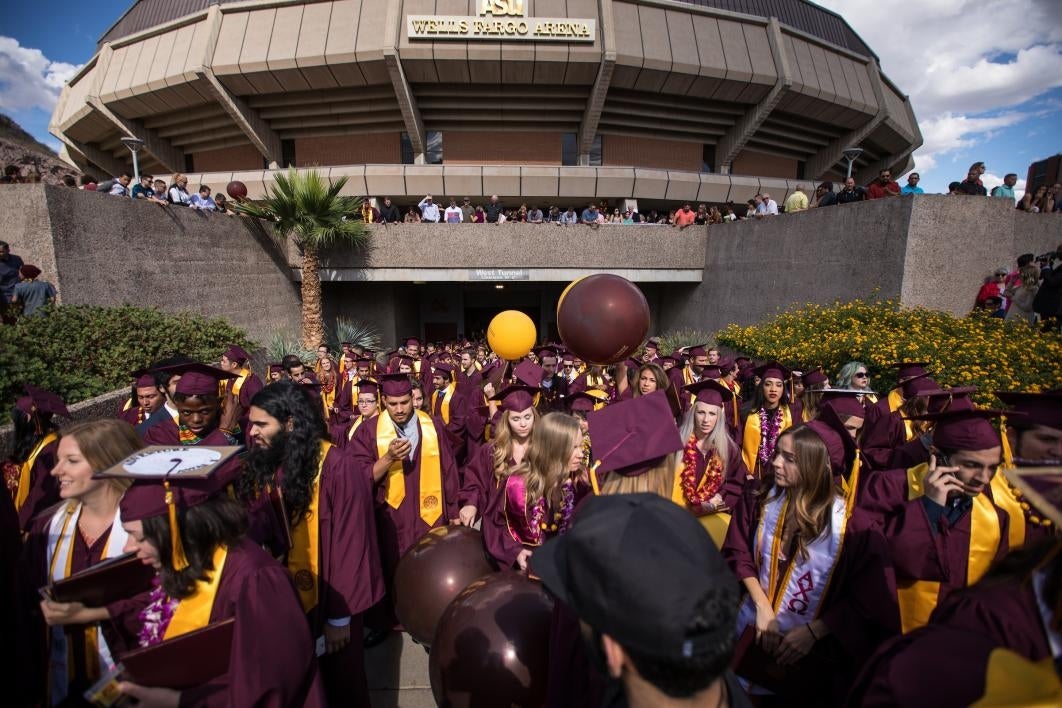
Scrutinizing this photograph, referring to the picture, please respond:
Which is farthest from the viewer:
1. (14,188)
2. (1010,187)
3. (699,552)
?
(1010,187)

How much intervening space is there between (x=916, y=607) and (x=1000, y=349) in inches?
247

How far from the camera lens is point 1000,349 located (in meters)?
6.43

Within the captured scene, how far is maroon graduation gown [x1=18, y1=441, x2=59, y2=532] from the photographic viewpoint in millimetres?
2961

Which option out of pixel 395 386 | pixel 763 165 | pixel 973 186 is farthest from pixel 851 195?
pixel 763 165

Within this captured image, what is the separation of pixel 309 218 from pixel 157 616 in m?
13.7

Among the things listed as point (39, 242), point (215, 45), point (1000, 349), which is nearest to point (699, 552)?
point (1000, 349)

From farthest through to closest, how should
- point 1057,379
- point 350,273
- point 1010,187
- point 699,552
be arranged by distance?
point 350,273 → point 1010,187 → point 1057,379 → point 699,552

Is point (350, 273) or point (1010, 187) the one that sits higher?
point (1010, 187)

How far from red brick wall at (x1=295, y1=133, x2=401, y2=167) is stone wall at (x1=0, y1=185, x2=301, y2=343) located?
7290 mm

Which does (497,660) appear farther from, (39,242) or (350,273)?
(350,273)

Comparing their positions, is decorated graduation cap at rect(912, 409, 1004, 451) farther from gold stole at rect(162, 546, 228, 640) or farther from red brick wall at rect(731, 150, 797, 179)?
red brick wall at rect(731, 150, 797, 179)

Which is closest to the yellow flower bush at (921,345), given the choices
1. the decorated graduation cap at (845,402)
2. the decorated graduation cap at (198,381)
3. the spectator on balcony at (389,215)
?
the decorated graduation cap at (845,402)

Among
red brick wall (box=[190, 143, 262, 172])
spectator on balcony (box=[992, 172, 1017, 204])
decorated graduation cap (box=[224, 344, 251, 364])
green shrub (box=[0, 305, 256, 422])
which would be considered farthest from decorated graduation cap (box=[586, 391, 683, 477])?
red brick wall (box=[190, 143, 262, 172])

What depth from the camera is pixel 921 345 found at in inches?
269
